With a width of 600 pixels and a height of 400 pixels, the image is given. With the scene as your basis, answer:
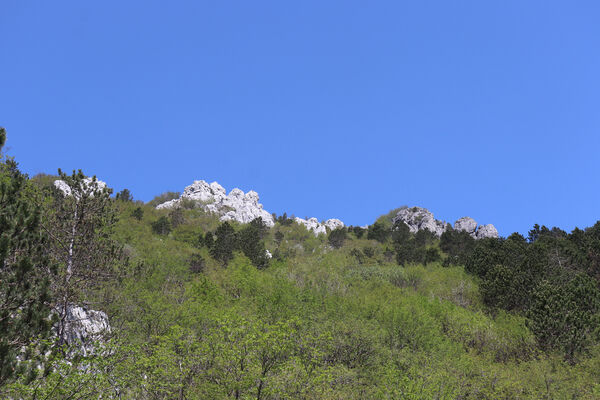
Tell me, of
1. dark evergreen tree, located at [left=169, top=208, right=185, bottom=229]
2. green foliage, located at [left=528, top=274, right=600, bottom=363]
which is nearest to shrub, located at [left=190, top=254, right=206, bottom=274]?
dark evergreen tree, located at [left=169, top=208, right=185, bottom=229]

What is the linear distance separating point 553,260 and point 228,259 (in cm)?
4164

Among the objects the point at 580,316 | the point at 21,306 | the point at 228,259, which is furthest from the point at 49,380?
the point at 228,259

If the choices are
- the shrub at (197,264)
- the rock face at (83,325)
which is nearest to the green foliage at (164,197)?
the shrub at (197,264)

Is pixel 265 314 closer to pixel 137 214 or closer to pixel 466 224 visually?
pixel 137 214

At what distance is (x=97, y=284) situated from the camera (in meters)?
24.0

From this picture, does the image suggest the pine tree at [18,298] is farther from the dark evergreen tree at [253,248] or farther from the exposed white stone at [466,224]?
the exposed white stone at [466,224]

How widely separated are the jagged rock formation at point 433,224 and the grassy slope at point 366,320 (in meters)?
46.1

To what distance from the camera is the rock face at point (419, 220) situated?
116 meters

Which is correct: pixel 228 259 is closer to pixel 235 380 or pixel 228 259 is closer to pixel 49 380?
pixel 235 380

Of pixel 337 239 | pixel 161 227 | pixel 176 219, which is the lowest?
pixel 161 227

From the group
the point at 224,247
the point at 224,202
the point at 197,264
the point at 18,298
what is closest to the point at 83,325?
the point at 18,298

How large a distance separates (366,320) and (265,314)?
956 centimetres

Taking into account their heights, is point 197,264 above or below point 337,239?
below

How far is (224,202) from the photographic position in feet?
393
